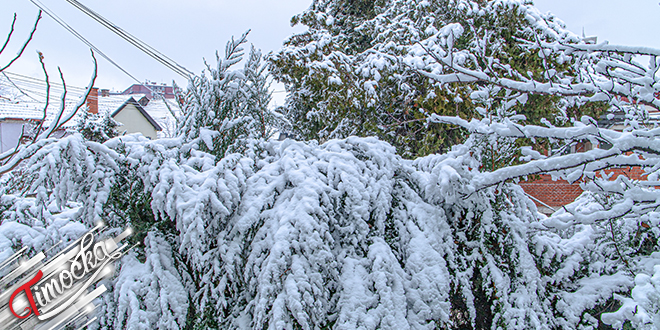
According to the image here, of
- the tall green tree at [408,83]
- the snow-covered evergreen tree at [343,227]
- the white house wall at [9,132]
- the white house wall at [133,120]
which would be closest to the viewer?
the snow-covered evergreen tree at [343,227]

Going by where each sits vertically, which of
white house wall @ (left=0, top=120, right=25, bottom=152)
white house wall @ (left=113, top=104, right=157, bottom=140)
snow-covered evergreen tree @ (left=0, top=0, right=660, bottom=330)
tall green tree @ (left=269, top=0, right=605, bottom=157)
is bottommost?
snow-covered evergreen tree @ (left=0, top=0, right=660, bottom=330)

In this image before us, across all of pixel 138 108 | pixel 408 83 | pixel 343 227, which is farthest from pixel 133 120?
pixel 343 227

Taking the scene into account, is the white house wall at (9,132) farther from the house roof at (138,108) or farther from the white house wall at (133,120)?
the white house wall at (133,120)

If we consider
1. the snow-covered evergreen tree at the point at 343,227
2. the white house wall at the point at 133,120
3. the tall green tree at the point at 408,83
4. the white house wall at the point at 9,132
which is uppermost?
the white house wall at the point at 133,120

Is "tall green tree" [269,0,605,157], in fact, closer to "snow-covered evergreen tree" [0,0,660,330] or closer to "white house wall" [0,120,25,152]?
"snow-covered evergreen tree" [0,0,660,330]

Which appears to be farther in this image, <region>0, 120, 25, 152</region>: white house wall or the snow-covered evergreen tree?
<region>0, 120, 25, 152</region>: white house wall

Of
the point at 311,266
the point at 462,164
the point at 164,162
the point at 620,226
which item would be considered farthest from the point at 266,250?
the point at 620,226

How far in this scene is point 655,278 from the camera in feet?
4.61

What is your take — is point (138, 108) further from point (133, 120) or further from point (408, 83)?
point (408, 83)

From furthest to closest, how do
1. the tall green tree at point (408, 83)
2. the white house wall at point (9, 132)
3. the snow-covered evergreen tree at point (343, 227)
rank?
1. the white house wall at point (9, 132)
2. the tall green tree at point (408, 83)
3. the snow-covered evergreen tree at point (343, 227)

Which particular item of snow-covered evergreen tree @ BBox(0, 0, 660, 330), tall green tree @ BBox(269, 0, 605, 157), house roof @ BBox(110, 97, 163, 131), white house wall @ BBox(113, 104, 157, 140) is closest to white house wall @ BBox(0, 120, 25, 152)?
house roof @ BBox(110, 97, 163, 131)

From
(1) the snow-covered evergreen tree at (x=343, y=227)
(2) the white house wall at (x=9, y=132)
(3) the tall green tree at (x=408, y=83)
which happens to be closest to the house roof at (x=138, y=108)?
(2) the white house wall at (x=9, y=132)

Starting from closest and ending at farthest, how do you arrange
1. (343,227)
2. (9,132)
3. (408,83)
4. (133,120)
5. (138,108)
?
(343,227), (408,83), (9,132), (138,108), (133,120)

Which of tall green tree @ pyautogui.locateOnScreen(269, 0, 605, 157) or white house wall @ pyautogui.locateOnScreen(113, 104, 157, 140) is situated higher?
white house wall @ pyautogui.locateOnScreen(113, 104, 157, 140)
